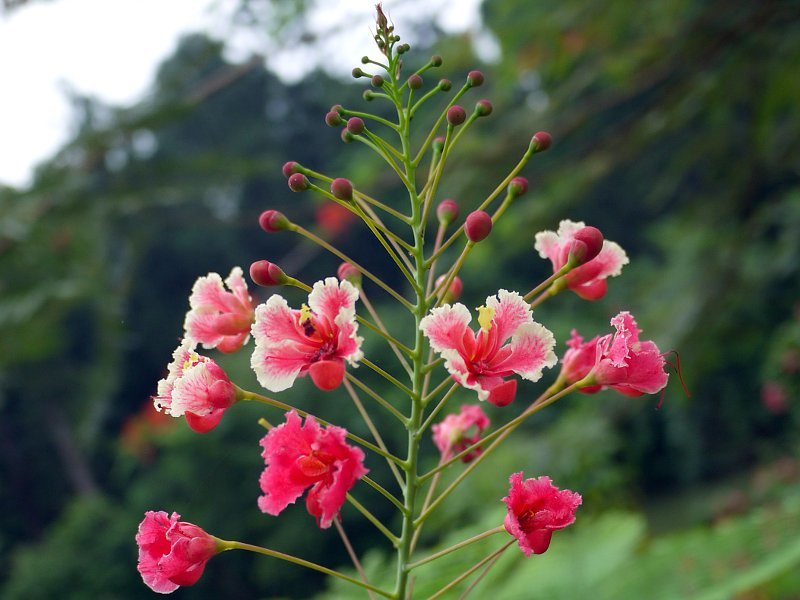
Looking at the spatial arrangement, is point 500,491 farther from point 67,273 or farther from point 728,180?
point 67,273

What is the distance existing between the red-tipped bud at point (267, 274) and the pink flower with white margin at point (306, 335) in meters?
0.06

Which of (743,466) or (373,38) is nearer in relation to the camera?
(373,38)

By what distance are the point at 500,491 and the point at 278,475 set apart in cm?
557

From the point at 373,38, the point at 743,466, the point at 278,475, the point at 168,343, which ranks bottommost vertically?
the point at 743,466

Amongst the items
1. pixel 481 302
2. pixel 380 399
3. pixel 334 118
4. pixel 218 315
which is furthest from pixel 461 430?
pixel 481 302

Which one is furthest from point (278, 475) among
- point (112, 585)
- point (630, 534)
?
point (112, 585)

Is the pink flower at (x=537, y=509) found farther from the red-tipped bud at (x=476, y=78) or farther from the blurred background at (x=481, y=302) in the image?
the blurred background at (x=481, y=302)

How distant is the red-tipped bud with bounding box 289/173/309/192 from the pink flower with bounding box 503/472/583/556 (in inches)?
18.2

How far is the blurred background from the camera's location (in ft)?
10.3

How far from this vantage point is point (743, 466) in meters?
13.0

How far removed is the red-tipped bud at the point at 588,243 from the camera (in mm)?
982

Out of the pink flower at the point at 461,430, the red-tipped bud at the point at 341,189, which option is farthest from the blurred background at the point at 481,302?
the red-tipped bud at the point at 341,189

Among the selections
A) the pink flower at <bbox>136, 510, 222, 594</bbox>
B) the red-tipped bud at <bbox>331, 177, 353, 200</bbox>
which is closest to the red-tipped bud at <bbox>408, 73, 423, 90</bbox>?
the red-tipped bud at <bbox>331, 177, 353, 200</bbox>

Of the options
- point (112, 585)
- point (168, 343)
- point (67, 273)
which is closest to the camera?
point (67, 273)
